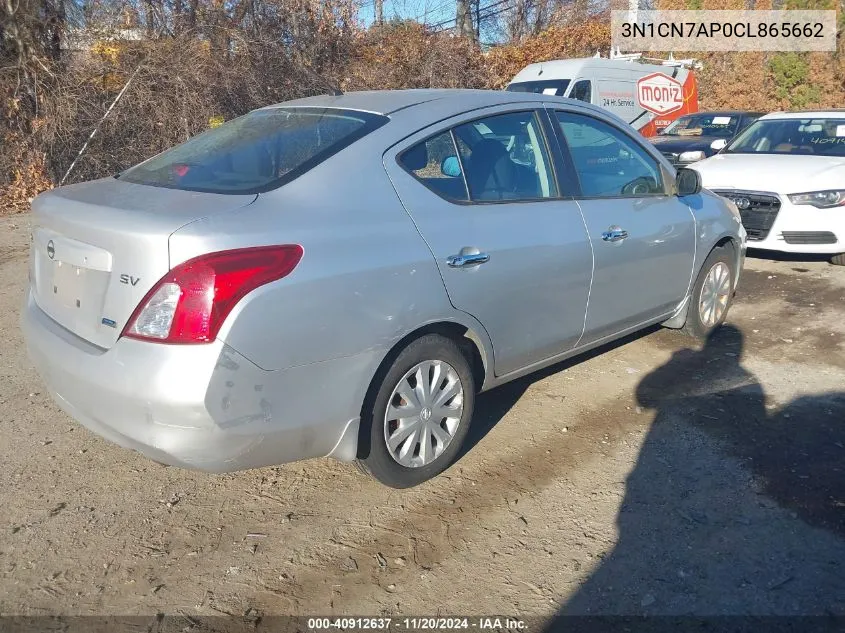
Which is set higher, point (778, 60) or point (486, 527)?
point (778, 60)

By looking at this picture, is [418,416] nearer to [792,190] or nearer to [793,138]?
[792,190]

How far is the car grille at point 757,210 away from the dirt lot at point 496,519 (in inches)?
133

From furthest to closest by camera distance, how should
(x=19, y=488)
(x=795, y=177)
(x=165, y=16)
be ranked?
(x=165, y=16) < (x=795, y=177) < (x=19, y=488)

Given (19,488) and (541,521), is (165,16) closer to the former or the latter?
(19,488)

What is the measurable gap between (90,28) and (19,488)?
10.1 metres

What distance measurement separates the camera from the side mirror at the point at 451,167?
355 centimetres

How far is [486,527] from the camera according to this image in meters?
3.24

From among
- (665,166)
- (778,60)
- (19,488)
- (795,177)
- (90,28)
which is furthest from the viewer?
(778,60)

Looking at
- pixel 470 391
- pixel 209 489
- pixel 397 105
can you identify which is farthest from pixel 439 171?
pixel 209 489

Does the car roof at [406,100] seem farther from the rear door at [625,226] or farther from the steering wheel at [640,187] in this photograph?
the steering wheel at [640,187]

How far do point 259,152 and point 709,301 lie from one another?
3481 mm

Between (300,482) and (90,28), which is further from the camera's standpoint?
(90,28)

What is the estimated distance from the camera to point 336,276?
289 cm

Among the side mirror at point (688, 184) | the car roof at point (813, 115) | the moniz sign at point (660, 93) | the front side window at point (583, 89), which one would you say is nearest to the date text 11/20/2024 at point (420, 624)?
the side mirror at point (688, 184)
